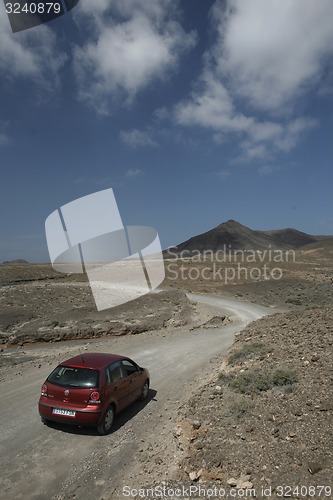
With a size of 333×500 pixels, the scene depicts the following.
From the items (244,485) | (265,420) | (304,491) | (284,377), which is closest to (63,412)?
(244,485)

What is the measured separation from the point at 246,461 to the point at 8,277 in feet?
201

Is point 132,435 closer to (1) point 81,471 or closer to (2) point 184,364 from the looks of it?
(1) point 81,471

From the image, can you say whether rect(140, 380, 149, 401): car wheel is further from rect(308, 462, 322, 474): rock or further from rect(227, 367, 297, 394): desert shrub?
rect(308, 462, 322, 474): rock

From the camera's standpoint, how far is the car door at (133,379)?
10219 millimetres

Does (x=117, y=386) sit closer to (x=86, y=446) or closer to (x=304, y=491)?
(x=86, y=446)

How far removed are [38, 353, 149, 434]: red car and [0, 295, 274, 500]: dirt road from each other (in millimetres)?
434

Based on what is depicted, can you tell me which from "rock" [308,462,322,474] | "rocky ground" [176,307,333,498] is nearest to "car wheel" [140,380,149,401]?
"rocky ground" [176,307,333,498]

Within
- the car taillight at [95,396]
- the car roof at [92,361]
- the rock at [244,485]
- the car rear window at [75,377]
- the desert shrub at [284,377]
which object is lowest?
the rock at [244,485]

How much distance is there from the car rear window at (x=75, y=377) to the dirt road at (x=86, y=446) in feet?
3.70

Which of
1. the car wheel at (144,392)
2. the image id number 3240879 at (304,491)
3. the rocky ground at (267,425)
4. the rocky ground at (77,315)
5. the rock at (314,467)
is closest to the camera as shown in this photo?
the image id number 3240879 at (304,491)

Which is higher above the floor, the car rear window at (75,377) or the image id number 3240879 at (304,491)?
the car rear window at (75,377)

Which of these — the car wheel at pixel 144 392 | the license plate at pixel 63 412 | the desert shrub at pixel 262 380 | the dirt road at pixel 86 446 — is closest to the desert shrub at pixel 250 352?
the dirt road at pixel 86 446

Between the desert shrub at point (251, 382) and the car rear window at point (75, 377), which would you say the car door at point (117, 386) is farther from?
the desert shrub at point (251, 382)

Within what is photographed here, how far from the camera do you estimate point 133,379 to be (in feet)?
34.2
